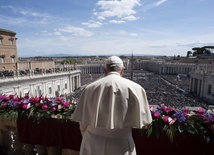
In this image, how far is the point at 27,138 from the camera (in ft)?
13.0

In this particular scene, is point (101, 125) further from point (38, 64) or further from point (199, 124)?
point (38, 64)

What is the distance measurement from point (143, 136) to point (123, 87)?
5.43 feet

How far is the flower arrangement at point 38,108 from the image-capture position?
3814 mm

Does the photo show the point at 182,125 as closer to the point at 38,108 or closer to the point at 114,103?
the point at 114,103

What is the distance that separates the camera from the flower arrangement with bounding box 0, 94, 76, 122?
3.81 meters

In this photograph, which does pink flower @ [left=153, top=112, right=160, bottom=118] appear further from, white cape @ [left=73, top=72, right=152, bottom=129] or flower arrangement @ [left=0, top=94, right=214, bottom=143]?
white cape @ [left=73, top=72, right=152, bottom=129]

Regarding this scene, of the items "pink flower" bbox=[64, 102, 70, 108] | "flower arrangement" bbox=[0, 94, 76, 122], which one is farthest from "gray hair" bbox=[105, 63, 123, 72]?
"pink flower" bbox=[64, 102, 70, 108]

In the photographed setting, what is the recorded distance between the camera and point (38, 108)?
400cm

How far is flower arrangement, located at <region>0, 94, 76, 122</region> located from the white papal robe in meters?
1.53

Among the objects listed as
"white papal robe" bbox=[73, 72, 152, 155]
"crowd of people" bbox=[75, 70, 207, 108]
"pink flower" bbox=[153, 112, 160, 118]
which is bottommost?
"crowd of people" bbox=[75, 70, 207, 108]

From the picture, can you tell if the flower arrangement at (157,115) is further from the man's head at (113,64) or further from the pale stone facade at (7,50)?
the pale stone facade at (7,50)

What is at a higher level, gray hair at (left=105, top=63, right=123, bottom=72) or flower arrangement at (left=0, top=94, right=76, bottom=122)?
gray hair at (left=105, top=63, right=123, bottom=72)

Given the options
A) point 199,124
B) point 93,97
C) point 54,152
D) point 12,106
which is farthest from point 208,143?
point 12,106

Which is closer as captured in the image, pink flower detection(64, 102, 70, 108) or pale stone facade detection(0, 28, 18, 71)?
pink flower detection(64, 102, 70, 108)
